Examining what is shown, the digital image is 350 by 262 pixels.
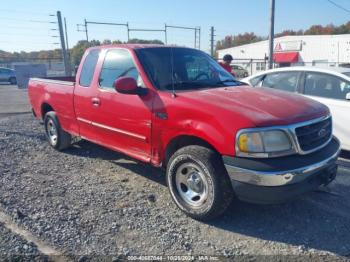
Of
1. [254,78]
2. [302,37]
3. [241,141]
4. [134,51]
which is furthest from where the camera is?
[302,37]

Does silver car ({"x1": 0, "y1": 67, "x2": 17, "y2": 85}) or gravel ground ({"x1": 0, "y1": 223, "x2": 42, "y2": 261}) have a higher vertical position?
silver car ({"x1": 0, "y1": 67, "x2": 17, "y2": 85})

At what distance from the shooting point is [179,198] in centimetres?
396

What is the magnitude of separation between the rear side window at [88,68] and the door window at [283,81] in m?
3.51

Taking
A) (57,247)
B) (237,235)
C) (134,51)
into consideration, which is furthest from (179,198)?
(134,51)

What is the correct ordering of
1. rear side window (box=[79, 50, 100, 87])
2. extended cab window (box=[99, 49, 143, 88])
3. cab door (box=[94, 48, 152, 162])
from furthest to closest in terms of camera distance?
1. rear side window (box=[79, 50, 100, 87])
2. extended cab window (box=[99, 49, 143, 88])
3. cab door (box=[94, 48, 152, 162])

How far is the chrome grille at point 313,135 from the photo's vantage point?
3416mm

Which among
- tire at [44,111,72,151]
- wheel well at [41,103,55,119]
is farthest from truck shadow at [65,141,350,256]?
wheel well at [41,103,55,119]

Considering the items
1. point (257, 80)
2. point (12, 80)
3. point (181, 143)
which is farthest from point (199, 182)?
point (12, 80)

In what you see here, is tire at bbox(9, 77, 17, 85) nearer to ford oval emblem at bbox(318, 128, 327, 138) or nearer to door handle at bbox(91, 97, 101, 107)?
door handle at bbox(91, 97, 101, 107)

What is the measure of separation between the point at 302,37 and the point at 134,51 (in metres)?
44.3

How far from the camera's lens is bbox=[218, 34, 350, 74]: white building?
39.3 m

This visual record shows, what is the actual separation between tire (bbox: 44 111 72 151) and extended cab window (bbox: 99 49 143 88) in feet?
6.16

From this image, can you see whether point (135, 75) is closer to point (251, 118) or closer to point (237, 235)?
A: point (251, 118)

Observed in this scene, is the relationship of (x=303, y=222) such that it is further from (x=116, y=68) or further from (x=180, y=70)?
(x=116, y=68)
